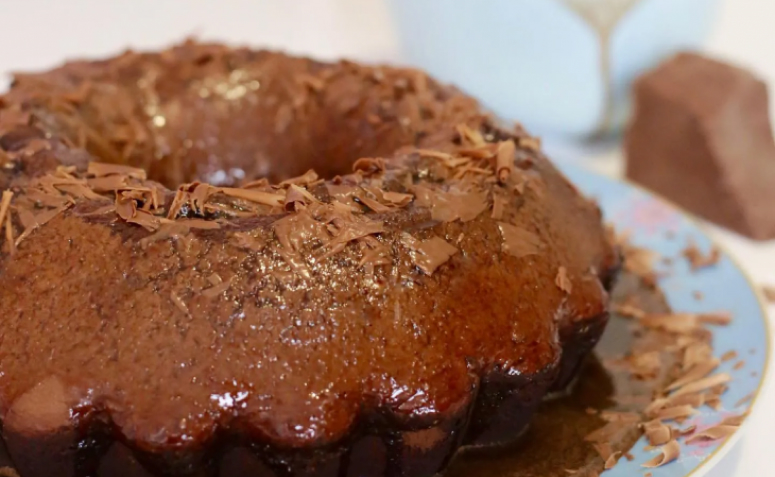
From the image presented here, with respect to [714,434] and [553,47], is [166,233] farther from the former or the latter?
[553,47]

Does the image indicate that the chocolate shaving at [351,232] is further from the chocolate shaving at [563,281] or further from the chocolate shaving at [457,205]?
the chocolate shaving at [563,281]

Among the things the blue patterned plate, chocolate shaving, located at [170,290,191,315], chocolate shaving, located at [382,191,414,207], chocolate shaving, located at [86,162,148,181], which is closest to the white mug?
the blue patterned plate

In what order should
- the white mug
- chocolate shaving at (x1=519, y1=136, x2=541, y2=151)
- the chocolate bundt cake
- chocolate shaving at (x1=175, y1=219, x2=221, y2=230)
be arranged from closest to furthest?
the chocolate bundt cake, chocolate shaving at (x1=175, y1=219, x2=221, y2=230), chocolate shaving at (x1=519, y1=136, x2=541, y2=151), the white mug

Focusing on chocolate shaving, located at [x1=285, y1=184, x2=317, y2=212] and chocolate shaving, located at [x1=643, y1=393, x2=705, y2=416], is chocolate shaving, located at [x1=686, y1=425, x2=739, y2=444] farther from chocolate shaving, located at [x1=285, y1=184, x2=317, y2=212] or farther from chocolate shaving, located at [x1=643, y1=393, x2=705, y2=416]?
chocolate shaving, located at [x1=285, y1=184, x2=317, y2=212]

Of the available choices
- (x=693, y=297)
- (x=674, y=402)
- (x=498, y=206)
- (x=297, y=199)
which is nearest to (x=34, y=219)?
(x=297, y=199)

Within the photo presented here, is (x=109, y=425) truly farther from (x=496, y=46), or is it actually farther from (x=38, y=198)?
(x=496, y=46)

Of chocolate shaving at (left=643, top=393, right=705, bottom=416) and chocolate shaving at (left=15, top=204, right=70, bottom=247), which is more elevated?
chocolate shaving at (left=15, top=204, right=70, bottom=247)
